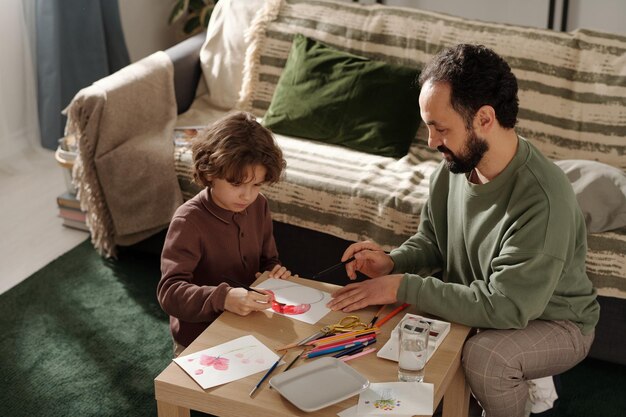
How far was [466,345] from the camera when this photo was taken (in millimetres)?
1820

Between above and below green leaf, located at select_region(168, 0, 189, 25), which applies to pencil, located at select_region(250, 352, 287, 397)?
below

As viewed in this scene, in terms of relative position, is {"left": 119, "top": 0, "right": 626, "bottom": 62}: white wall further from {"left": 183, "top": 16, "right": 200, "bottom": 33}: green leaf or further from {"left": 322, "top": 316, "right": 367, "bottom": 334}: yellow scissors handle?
{"left": 322, "top": 316, "right": 367, "bottom": 334}: yellow scissors handle

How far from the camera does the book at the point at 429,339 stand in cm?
167

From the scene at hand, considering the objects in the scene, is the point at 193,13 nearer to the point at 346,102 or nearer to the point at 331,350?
the point at 346,102

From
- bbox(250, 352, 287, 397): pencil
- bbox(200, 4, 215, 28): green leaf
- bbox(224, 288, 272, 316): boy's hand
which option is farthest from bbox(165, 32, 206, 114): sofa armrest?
bbox(250, 352, 287, 397): pencil

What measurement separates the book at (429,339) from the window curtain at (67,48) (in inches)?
99.9

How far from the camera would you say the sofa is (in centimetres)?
262

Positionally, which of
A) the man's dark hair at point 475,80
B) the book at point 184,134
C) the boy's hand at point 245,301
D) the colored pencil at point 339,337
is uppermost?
the man's dark hair at point 475,80

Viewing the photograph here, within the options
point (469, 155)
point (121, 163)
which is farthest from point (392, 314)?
point (121, 163)

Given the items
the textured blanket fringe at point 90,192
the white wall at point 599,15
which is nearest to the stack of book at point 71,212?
the textured blanket fringe at point 90,192

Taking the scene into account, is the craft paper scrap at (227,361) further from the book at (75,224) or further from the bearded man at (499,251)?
the book at (75,224)

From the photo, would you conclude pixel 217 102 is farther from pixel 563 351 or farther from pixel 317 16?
pixel 563 351

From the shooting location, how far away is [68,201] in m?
3.35

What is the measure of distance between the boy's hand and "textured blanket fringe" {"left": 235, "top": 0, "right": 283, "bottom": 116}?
1568mm
